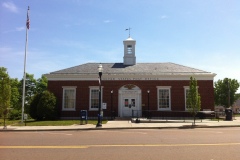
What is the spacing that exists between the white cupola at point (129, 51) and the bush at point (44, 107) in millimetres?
10728

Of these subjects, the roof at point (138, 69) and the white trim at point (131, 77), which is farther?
the roof at point (138, 69)

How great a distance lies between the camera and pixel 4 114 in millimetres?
20047

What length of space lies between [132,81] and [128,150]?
67.7ft

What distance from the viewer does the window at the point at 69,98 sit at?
2927 centimetres

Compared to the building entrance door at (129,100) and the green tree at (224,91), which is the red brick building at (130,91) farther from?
the green tree at (224,91)

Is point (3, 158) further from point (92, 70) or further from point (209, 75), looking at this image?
point (209, 75)

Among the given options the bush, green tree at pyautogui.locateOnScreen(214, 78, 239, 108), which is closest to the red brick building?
the bush

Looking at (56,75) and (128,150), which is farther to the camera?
(56,75)

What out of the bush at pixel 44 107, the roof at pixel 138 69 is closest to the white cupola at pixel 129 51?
the roof at pixel 138 69

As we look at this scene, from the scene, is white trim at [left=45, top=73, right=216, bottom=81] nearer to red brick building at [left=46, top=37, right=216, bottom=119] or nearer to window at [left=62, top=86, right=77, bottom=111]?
red brick building at [left=46, top=37, right=216, bottom=119]

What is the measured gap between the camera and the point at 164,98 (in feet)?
94.8

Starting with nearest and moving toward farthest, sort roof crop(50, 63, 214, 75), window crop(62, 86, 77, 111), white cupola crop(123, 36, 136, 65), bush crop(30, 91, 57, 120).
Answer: bush crop(30, 91, 57, 120) < window crop(62, 86, 77, 111) < roof crop(50, 63, 214, 75) < white cupola crop(123, 36, 136, 65)

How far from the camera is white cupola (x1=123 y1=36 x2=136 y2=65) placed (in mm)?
32594

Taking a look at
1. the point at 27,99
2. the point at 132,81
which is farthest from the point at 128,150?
the point at 27,99
